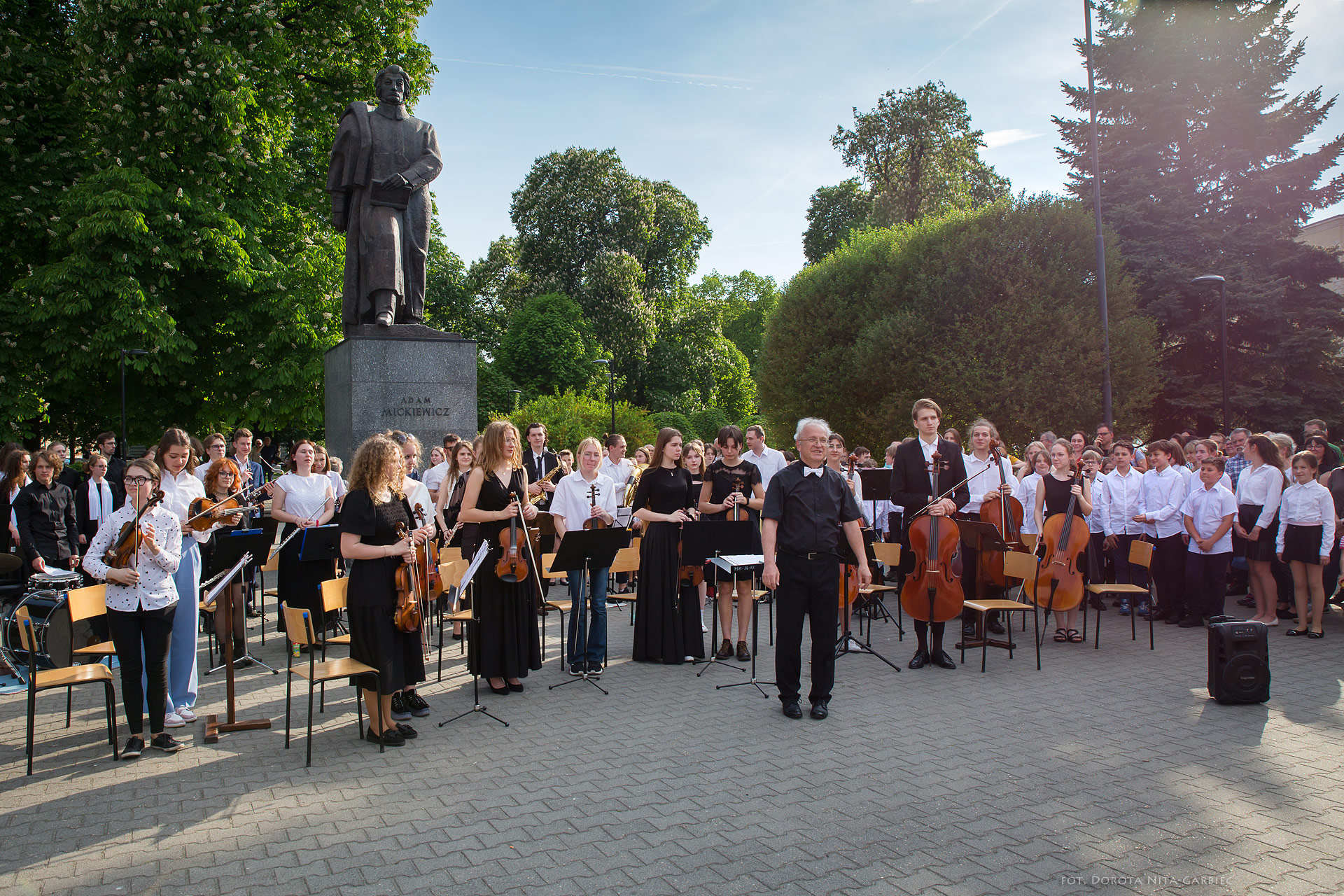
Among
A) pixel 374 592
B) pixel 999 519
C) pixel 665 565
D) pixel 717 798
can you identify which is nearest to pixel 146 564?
pixel 374 592

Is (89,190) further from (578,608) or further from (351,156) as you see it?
(578,608)

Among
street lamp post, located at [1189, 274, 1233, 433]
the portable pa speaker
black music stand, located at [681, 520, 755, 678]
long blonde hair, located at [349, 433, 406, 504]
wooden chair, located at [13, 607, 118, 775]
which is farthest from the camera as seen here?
street lamp post, located at [1189, 274, 1233, 433]

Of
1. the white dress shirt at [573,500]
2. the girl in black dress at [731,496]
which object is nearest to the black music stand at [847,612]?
the girl in black dress at [731,496]

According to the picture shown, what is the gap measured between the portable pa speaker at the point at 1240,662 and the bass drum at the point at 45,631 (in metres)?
8.55

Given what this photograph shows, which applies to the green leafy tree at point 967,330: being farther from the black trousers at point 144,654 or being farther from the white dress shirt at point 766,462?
the black trousers at point 144,654

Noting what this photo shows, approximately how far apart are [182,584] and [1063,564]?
7.34 metres

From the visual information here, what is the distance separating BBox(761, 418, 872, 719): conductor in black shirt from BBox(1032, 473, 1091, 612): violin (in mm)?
2787

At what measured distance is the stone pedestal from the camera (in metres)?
10.2

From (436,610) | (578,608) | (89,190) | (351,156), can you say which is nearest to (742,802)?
(578,608)

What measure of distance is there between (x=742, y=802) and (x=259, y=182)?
668 inches

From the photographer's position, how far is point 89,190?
590 inches

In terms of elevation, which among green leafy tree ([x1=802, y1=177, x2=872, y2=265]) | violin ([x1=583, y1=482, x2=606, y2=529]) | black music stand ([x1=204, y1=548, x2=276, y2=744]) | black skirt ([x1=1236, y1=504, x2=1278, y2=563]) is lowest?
black music stand ([x1=204, y1=548, x2=276, y2=744])

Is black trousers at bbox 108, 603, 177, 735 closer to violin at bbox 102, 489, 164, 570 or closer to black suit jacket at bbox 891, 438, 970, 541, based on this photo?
violin at bbox 102, 489, 164, 570

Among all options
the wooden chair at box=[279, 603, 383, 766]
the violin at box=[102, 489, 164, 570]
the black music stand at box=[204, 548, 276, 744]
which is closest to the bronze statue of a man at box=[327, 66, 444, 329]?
the black music stand at box=[204, 548, 276, 744]
